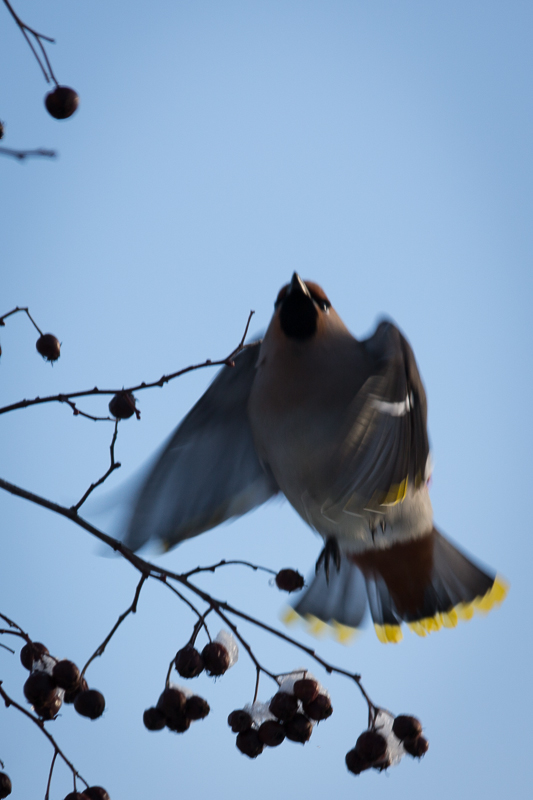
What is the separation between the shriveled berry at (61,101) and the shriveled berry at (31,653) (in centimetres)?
103

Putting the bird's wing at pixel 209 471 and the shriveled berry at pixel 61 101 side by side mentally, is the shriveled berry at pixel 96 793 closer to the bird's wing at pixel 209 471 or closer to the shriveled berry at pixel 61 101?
the bird's wing at pixel 209 471

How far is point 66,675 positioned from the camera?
4.56 feet

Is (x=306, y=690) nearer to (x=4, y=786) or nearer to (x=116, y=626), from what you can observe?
(x=116, y=626)

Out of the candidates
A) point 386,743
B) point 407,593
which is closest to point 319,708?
point 386,743

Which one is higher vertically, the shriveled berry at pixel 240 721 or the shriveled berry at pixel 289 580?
the shriveled berry at pixel 289 580

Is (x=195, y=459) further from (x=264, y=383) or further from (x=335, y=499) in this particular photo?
(x=335, y=499)

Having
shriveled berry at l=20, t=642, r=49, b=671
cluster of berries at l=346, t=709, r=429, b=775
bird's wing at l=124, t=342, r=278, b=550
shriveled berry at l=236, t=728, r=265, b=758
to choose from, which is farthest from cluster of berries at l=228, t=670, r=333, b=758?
bird's wing at l=124, t=342, r=278, b=550

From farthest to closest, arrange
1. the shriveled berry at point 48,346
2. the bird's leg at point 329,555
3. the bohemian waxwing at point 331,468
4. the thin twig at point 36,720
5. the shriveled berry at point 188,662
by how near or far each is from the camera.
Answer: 1. the bird's leg at point 329,555
2. the bohemian waxwing at point 331,468
3. the shriveled berry at point 48,346
4. the shriveled berry at point 188,662
5. the thin twig at point 36,720

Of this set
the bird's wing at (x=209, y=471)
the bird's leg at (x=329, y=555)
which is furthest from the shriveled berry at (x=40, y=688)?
the bird's leg at (x=329, y=555)

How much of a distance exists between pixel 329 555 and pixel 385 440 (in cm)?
75

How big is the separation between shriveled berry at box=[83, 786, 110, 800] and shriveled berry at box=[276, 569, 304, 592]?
2.37ft

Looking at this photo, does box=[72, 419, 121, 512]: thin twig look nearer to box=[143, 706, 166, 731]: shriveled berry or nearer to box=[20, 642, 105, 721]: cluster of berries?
box=[20, 642, 105, 721]: cluster of berries

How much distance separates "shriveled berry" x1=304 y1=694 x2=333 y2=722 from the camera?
1.61 m

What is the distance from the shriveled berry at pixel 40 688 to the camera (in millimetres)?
1426
